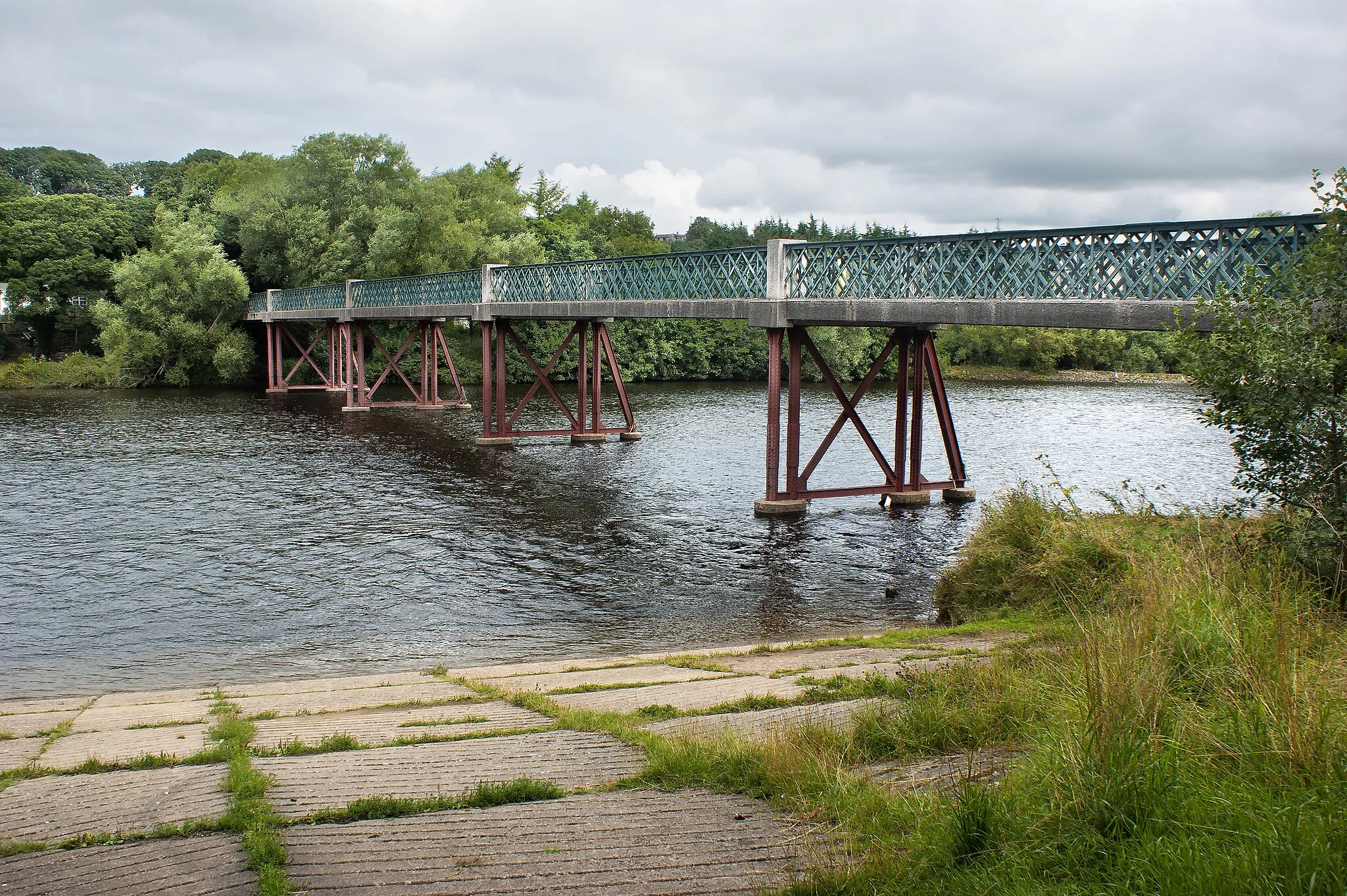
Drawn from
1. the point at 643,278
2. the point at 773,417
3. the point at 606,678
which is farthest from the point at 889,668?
the point at 643,278

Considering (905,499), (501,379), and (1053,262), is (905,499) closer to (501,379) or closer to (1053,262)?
(1053,262)

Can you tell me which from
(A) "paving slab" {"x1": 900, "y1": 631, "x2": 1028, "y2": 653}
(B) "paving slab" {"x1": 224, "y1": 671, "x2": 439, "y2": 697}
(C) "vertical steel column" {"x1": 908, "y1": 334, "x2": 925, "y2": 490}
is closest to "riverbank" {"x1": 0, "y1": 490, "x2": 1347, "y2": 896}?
(A) "paving slab" {"x1": 900, "y1": 631, "x2": 1028, "y2": 653}

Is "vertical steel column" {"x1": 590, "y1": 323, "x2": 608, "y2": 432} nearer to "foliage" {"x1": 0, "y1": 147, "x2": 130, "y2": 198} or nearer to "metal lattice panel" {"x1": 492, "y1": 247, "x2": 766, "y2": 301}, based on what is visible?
"metal lattice panel" {"x1": 492, "y1": 247, "x2": 766, "y2": 301}

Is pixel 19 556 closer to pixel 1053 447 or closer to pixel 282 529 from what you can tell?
pixel 282 529

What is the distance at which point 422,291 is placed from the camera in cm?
3938

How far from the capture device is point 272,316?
5528 cm

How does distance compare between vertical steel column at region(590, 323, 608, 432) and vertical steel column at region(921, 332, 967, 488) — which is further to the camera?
vertical steel column at region(590, 323, 608, 432)

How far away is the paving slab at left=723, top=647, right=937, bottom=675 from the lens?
9.44m

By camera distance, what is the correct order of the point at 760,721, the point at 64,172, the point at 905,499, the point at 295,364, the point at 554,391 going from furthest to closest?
the point at 64,172
the point at 295,364
the point at 554,391
the point at 905,499
the point at 760,721

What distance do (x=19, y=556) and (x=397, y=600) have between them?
23.6 ft

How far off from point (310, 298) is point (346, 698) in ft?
147

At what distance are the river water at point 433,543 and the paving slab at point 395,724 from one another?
10.4 ft

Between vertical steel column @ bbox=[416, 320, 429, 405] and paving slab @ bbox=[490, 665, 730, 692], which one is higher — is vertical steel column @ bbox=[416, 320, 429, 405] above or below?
above

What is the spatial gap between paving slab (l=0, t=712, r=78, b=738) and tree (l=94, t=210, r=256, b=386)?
53.1 meters
